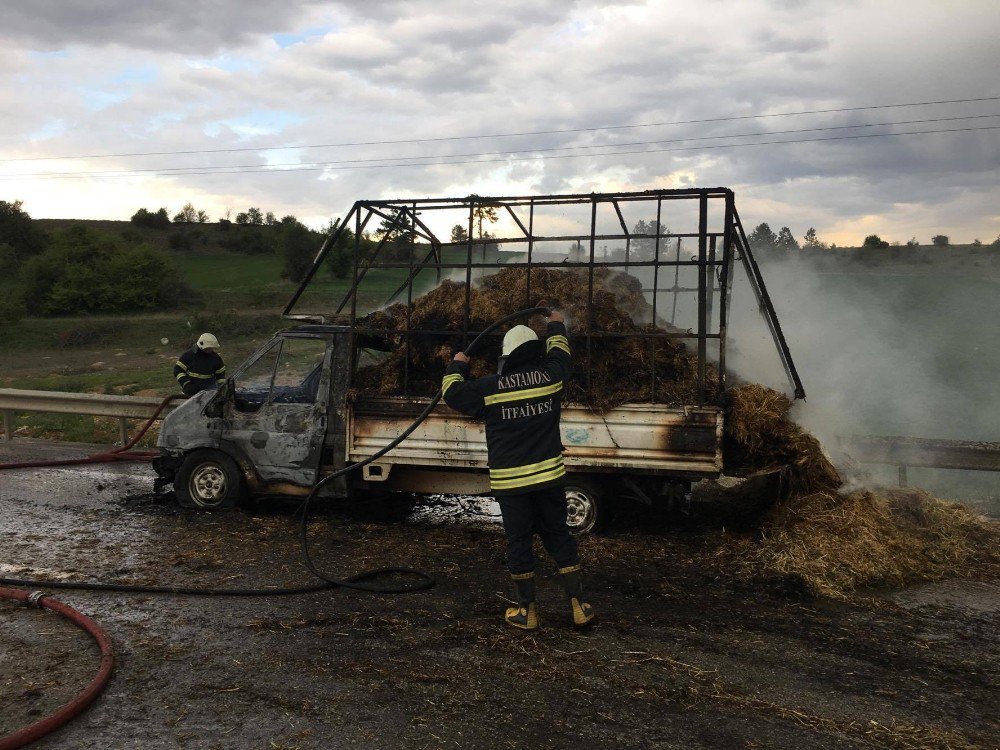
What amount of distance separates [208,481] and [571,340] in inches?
153

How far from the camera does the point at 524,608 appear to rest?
15.7 feet

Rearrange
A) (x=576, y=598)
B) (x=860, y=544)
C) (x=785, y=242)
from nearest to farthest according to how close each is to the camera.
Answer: (x=576, y=598) < (x=860, y=544) < (x=785, y=242)

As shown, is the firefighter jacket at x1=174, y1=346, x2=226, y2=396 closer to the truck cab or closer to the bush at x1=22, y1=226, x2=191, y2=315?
the truck cab

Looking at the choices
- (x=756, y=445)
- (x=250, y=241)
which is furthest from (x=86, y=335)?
(x=250, y=241)

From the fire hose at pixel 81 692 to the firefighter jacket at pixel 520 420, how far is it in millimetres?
2389

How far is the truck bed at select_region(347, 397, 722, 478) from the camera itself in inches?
249

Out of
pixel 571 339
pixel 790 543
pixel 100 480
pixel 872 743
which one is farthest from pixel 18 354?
pixel 872 743

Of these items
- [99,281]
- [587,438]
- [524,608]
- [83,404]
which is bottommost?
[524,608]

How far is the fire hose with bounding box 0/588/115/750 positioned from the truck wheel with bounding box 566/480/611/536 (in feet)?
12.4

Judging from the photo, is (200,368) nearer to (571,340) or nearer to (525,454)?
(571,340)

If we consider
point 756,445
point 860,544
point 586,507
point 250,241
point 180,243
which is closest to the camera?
point 860,544

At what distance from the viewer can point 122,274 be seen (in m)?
34.3

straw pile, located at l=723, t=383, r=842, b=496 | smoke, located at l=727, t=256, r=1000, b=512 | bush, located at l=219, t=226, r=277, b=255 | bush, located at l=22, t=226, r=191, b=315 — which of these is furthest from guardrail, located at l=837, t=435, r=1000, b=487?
bush, located at l=219, t=226, r=277, b=255

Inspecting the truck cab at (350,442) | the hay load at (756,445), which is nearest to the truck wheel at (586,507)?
the truck cab at (350,442)
